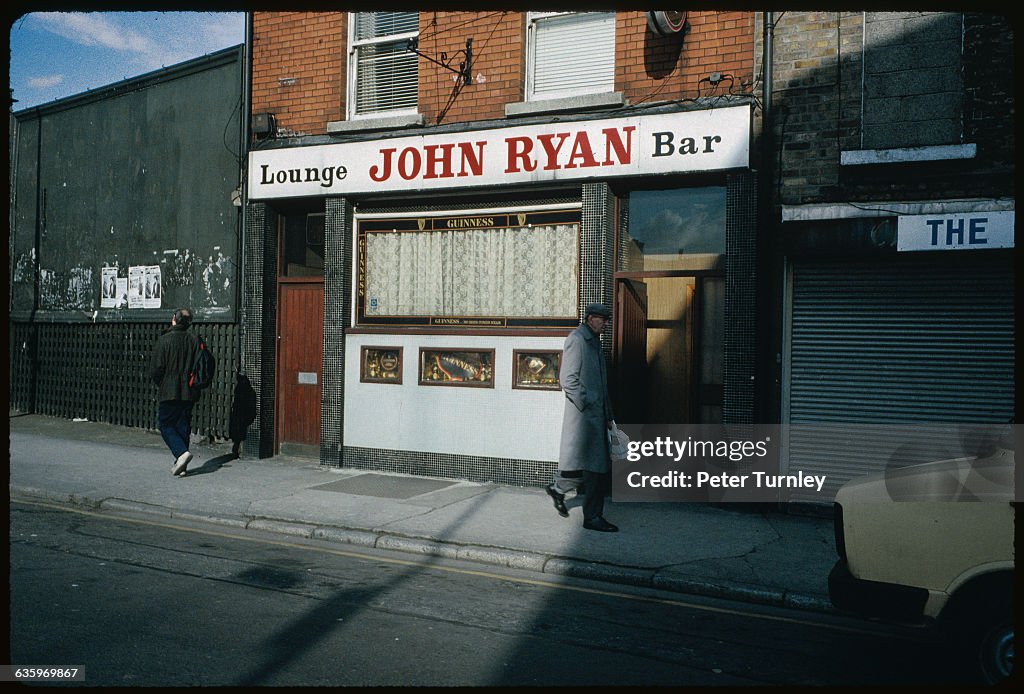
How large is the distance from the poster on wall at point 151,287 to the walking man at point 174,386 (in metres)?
3.55

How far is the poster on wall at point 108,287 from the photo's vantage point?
49.1ft

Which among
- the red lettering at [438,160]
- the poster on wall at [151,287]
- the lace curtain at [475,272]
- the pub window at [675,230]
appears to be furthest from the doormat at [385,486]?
the poster on wall at [151,287]

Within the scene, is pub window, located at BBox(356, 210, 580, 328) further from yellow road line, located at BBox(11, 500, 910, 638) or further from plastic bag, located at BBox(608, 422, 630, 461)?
yellow road line, located at BBox(11, 500, 910, 638)

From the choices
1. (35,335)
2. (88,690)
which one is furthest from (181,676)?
(35,335)

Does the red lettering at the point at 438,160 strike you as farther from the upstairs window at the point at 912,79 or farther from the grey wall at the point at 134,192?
the upstairs window at the point at 912,79

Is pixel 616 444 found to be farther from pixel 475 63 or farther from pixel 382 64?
pixel 382 64

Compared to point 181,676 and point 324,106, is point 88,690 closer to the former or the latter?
point 181,676

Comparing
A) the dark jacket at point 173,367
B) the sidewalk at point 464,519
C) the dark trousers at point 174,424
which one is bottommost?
the sidewalk at point 464,519

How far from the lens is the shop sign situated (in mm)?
8594

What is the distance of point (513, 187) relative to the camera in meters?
10.9

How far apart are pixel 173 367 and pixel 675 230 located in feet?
20.6

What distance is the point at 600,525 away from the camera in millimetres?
8406

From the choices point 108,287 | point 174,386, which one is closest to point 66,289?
point 108,287

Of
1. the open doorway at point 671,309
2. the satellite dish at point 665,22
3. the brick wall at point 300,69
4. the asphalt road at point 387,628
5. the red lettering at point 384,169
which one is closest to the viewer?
the asphalt road at point 387,628
